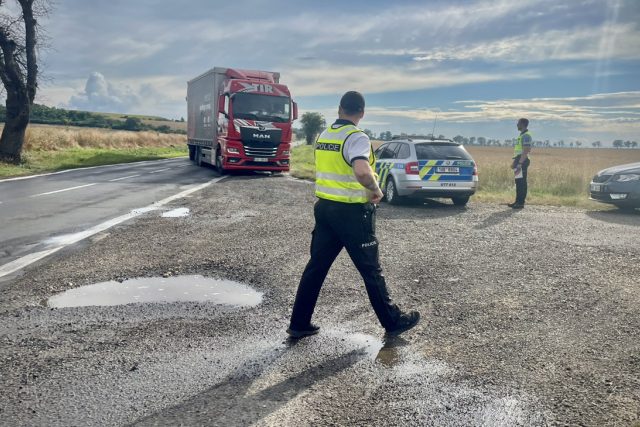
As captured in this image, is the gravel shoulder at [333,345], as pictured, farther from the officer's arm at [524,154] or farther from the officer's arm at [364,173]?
the officer's arm at [524,154]

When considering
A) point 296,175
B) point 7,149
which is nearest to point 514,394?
point 296,175

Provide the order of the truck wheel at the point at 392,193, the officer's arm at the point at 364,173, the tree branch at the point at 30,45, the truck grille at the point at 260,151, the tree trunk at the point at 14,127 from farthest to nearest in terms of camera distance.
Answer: the tree branch at the point at 30,45
the tree trunk at the point at 14,127
the truck grille at the point at 260,151
the truck wheel at the point at 392,193
the officer's arm at the point at 364,173

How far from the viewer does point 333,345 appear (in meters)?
3.94

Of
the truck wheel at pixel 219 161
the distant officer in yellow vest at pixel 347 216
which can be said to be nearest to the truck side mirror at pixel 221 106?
→ the truck wheel at pixel 219 161

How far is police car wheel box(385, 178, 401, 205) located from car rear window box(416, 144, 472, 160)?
938 millimetres

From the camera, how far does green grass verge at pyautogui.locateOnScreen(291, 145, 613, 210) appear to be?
14.2 meters

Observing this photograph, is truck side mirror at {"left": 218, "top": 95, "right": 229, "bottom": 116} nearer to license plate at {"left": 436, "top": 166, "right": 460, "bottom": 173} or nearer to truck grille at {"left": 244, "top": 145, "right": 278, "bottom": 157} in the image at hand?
truck grille at {"left": 244, "top": 145, "right": 278, "bottom": 157}

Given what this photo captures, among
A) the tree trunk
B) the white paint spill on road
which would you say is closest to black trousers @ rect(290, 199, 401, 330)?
the white paint spill on road

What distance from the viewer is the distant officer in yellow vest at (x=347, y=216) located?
4016 mm

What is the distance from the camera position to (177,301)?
487cm

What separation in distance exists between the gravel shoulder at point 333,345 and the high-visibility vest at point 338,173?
3.69ft

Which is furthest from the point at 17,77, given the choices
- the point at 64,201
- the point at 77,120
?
the point at 77,120

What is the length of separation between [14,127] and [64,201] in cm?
1210

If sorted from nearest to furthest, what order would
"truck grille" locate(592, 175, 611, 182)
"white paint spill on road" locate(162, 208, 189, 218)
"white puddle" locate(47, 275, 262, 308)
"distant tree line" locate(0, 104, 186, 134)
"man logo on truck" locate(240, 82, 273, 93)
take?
1. "white puddle" locate(47, 275, 262, 308)
2. "white paint spill on road" locate(162, 208, 189, 218)
3. "truck grille" locate(592, 175, 611, 182)
4. "man logo on truck" locate(240, 82, 273, 93)
5. "distant tree line" locate(0, 104, 186, 134)
